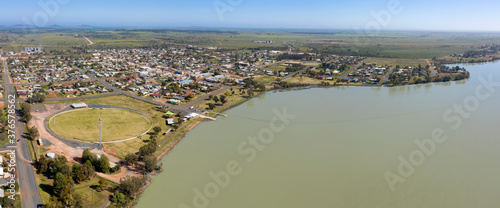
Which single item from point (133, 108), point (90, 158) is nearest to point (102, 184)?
point (90, 158)

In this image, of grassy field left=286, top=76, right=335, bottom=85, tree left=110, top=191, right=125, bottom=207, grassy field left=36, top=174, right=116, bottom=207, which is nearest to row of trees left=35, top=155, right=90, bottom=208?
grassy field left=36, top=174, right=116, bottom=207

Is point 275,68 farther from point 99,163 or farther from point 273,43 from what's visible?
point 273,43

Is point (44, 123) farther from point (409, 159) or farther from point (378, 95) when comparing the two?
point (378, 95)

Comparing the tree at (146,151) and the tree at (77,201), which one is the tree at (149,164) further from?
the tree at (77,201)

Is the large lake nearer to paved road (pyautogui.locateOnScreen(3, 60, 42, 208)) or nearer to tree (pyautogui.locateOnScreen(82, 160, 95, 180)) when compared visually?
tree (pyautogui.locateOnScreen(82, 160, 95, 180))

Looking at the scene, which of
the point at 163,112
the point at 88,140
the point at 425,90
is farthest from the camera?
the point at 425,90

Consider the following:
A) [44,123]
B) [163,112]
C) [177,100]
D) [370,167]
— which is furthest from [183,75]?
[370,167]

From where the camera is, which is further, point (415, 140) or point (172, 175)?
point (415, 140)
